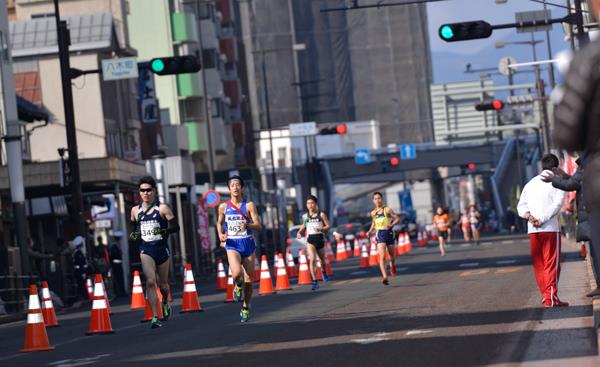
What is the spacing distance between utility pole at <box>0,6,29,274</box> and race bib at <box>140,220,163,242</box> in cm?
1441

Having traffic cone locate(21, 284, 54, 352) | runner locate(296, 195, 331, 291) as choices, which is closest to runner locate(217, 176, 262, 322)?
traffic cone locate(21, 284, 54, 352)

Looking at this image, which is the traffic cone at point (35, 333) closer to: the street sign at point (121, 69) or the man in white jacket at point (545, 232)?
the man in white jacket at point (545, 232)

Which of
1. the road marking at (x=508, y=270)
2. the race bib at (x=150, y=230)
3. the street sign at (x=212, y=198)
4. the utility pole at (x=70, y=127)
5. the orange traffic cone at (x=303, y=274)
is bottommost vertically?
the road marking at (x=508, y=270)

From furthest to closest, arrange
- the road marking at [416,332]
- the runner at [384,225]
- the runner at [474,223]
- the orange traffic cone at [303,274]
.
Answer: the runner at [474,223] < the orange traffic cone at [303,274] < the runner at [384,225] < the road marking at [416,332]

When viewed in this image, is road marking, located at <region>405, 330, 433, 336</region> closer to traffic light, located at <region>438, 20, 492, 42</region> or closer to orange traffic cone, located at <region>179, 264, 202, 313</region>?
orange traffic cone, located at <region>179, 264, 202, 313</region>

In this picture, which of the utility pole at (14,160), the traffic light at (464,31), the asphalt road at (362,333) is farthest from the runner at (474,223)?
the asphalt road at (362,333)

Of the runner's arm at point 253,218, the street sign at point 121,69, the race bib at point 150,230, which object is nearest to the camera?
the race bib at point 150,230

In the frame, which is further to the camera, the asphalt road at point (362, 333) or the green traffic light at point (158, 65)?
the green traffic light at point (158, 65)

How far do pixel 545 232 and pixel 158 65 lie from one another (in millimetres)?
15219

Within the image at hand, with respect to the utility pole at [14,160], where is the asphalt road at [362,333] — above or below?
below

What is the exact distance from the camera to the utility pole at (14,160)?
3319cm

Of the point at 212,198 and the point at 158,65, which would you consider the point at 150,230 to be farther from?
the point at 212,198

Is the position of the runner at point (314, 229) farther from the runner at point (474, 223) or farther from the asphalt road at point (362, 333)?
the runner at point (474, 223)

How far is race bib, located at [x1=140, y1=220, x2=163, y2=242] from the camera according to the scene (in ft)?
60.6
